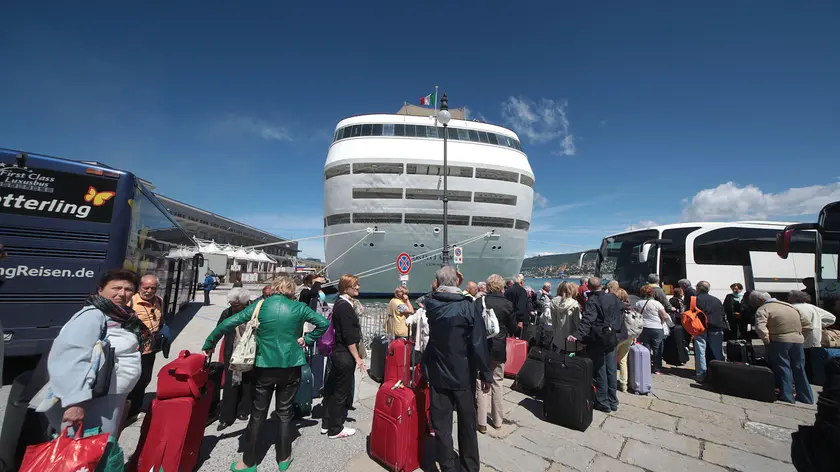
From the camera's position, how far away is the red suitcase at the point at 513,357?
5891 mm

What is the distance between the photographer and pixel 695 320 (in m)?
5.92

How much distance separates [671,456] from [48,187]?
7.85 m

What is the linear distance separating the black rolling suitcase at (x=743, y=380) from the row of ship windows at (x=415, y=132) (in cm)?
1448

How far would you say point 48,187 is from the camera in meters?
4.25

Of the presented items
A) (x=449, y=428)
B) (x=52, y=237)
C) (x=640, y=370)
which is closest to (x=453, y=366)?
(x=449, y=428)

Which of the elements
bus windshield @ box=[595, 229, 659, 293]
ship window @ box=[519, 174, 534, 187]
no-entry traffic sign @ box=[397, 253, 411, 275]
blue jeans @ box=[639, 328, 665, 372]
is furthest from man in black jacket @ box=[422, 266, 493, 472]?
ship window @ box=[519, 174, 534, 187]

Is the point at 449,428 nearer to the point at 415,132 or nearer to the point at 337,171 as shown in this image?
the point at 337,171

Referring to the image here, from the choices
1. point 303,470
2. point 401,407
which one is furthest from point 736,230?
point 303,470

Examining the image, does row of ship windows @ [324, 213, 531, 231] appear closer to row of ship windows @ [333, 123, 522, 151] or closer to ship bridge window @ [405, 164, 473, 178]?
ship bridge window @ [405, 164, 473, 178]

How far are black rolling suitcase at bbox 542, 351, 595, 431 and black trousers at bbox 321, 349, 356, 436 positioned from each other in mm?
2408

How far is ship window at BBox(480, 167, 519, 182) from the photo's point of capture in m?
17.0

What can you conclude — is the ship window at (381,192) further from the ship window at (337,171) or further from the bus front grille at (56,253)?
the bus front grille at (56,253)

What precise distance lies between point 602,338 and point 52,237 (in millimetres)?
7067

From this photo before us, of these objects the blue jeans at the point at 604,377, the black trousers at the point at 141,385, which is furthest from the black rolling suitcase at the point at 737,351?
the black trousers at the point at 141,385
